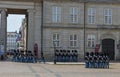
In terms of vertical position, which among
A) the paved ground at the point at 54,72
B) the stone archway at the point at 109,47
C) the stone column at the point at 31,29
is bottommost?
the paved ground at the point at 54,72

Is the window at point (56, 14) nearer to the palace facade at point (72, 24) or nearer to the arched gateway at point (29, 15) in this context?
the palace facade at point (72, 24)

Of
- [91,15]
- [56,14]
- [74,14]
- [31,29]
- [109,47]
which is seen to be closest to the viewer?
[31,29]

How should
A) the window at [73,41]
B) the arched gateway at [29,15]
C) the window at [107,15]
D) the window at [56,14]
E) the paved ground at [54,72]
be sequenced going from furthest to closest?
the window at [107,15]
the window at [73,41]
the window at [56,14]
the arched gateway at [29,15]
the paved ground at [54,72]

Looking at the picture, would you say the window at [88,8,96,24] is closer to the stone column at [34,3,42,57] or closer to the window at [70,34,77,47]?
the window at [70,34,77,47]

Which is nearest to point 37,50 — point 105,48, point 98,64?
point 105,48

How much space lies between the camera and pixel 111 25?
2340 inches

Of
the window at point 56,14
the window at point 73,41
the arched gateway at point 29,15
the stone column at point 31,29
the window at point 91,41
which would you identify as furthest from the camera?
the window at point 91,41

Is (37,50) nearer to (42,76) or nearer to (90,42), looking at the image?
(90,42)

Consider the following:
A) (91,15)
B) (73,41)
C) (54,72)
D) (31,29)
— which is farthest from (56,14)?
(54,72)

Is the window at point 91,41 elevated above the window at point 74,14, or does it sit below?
below

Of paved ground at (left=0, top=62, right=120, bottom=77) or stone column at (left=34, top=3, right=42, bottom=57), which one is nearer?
paved ground at (left=0, top=62, right=120, bottom=77)

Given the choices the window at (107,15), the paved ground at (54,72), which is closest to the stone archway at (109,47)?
the window at (107,15)

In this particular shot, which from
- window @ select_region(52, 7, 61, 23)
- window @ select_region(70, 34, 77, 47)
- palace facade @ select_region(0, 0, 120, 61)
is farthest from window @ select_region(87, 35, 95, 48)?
window @ select_region(52, 7, 61, 23)

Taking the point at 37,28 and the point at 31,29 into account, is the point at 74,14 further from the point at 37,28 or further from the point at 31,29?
the point at 31,29
